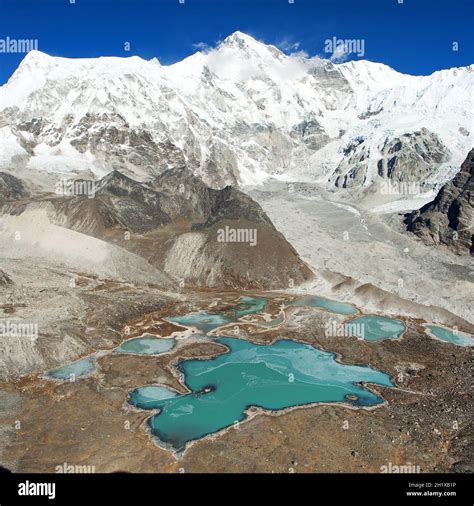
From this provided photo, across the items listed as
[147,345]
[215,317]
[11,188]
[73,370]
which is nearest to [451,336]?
[215,317]

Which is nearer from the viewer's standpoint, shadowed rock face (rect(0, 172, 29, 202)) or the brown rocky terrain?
the brown rocky terrain

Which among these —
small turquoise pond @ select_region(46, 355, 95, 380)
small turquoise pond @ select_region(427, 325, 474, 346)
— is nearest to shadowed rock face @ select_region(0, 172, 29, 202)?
small turquoise pond @ select_region(46, 355, 95, 380)

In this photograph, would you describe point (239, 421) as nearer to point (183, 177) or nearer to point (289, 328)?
point (289, 328)

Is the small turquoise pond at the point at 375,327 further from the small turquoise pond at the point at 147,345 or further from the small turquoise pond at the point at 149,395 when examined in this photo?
the small turquoise pond at the point at 149,395

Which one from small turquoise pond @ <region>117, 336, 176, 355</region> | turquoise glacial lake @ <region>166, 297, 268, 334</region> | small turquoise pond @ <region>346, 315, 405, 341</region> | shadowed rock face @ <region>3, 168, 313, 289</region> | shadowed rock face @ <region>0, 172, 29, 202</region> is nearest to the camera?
small turquoise pond @ <region>117, 336, 176, 355</region>

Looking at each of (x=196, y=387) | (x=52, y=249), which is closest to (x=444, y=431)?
(x=196, y=387)

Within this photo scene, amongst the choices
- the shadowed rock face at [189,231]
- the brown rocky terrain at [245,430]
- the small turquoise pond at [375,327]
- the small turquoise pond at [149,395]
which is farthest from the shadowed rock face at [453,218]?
the small turquoise pond at [149,395]

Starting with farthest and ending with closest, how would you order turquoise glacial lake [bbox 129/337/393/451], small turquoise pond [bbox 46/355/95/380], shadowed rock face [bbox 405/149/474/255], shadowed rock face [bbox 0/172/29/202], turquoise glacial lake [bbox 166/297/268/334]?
1. shadowed rock face [bbox 0/172/29/202]
2. shadowed rock face [bbox 405/149/474/255]
3. turquoise glacial lake [bbox 166/297/268/334]
4. small turquoise pond [bbox 46/355/95/380]
5. turquoise glacial lake [bbox 129/337/393/451]

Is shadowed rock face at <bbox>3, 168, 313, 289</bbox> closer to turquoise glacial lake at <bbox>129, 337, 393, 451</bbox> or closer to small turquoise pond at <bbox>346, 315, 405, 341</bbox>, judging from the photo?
small turquoise pond at <bbox>346, 315, 405, 341</bbox>

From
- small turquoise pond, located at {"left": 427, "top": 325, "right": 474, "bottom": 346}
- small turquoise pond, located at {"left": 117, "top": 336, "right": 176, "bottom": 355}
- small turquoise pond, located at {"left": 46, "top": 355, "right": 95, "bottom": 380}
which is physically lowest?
small turquoise pond, located at {"left": 427, "top": 325, "right": 474, "bottom": 346}
